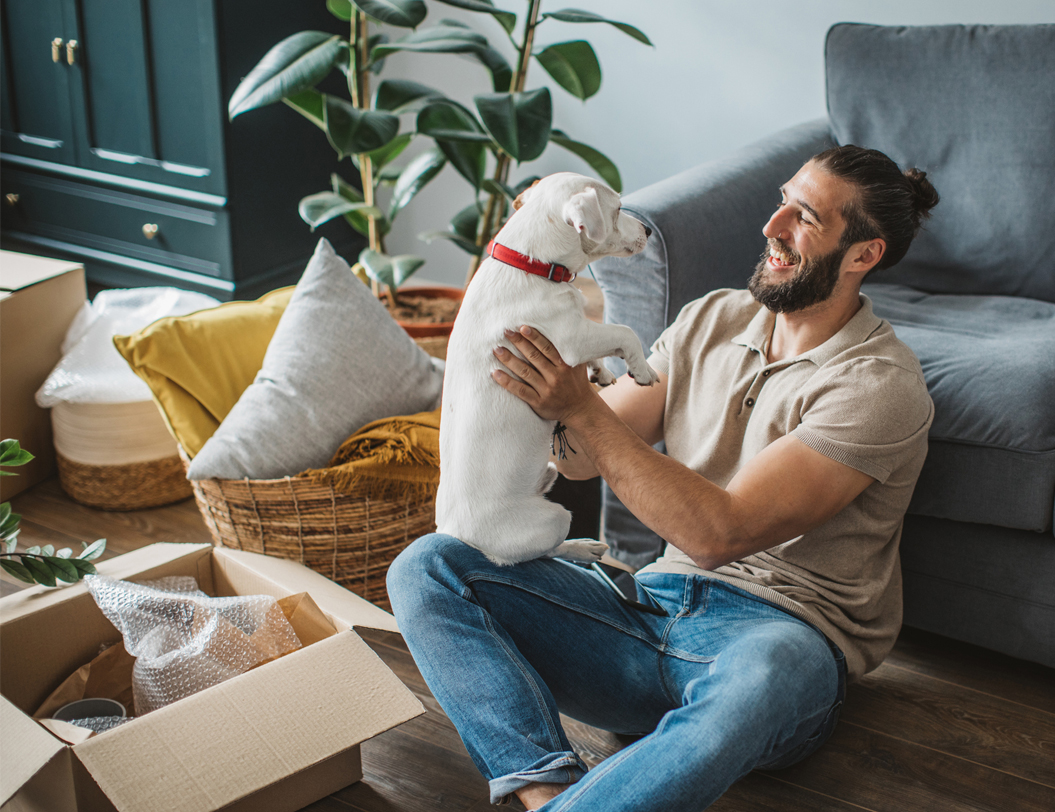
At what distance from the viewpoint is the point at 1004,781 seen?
143cm

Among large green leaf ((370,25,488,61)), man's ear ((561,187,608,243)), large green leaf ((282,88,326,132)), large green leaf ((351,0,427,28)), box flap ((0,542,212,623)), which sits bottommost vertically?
box flap ((0,542,212,623))

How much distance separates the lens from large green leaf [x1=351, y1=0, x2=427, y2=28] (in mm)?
2045

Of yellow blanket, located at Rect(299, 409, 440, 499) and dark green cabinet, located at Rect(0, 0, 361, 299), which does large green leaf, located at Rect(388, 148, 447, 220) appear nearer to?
dark green cabinet, located at Rect(0, 0, 361, 299)

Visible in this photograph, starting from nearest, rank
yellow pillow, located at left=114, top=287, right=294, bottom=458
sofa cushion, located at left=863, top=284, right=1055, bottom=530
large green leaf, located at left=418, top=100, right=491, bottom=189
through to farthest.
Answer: sofa cushion, located at left=863, top=284, right=1055, bottom=530 → yellow pillow, located at left=114, top=287, right=294, bottom=458 → large green leaf, located at left=418, top=100, right=491, bottom=189

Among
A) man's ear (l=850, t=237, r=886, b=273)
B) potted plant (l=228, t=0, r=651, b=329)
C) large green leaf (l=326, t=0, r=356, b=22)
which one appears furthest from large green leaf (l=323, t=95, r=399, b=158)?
man's ear (l=850, t=237, r=886, b=273)

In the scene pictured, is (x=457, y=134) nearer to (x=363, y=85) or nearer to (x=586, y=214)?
(x=363, y=85)

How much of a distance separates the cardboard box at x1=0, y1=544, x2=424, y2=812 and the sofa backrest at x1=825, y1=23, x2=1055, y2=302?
5.35 ft

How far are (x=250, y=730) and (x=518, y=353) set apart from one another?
0.61 metres

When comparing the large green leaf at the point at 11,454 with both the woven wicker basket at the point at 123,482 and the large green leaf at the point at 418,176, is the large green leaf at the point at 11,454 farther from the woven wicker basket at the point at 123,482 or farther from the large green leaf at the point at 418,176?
the large green leaf at the point at 418,176

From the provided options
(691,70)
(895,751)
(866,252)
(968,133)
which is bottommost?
(895,751)

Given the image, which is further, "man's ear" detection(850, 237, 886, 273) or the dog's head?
"man's ear" detection(850, 237, 886, 273)

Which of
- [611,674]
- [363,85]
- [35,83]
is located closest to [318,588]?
Result: [611,674]

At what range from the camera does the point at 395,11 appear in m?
2.05

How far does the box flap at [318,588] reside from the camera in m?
1.44
